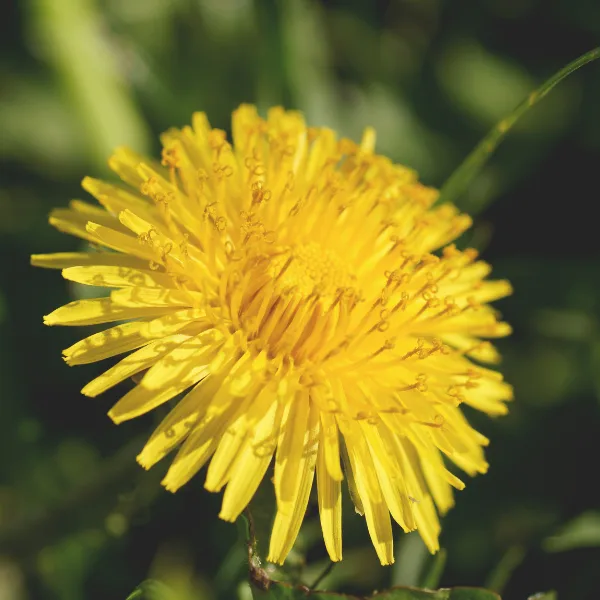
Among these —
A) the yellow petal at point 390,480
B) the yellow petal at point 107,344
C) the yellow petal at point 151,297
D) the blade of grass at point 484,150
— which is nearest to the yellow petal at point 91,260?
the yellow petal at point 151,297

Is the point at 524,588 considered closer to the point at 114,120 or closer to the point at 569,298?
the point at 569,298

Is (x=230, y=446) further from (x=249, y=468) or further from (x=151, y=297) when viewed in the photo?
(x=151, y=297)

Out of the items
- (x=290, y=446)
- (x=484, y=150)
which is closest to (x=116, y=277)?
A: (x=290, y=446)

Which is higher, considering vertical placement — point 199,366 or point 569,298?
point 199,366

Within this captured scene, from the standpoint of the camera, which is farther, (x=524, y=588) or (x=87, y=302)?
(x=524, y=588)

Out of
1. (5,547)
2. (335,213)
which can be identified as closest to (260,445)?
(335,213)
